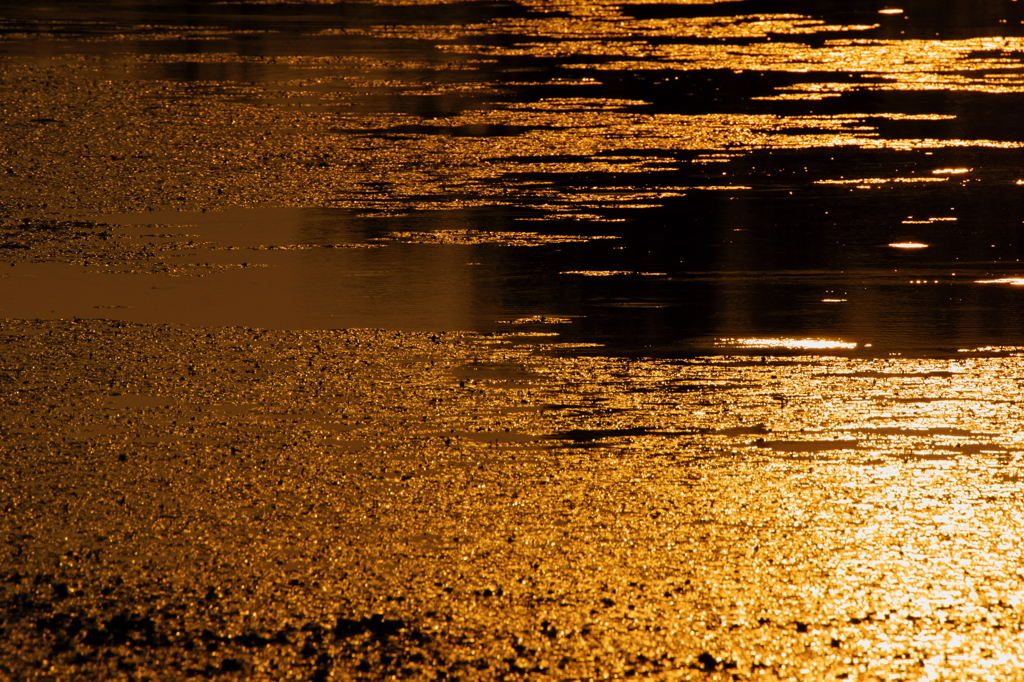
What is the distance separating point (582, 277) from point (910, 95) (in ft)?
19.9

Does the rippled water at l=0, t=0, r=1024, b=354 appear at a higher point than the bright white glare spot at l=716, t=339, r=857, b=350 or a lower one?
higher

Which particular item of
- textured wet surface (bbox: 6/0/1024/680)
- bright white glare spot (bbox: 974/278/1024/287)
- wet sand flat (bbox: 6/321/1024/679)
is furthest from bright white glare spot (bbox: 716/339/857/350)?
bright white glare spot (bbox: 974/278/1024/287)

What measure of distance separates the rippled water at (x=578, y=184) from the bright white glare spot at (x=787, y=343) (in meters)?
0.04

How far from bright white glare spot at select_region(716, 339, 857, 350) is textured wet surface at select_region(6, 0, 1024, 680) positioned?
2 centimetres

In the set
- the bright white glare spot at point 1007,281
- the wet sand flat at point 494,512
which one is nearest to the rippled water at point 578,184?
the bright white glare spot at point 1007,281

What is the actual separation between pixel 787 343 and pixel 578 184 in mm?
2881

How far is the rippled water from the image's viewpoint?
5844 mm

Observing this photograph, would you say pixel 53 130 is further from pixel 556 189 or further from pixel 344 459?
pixel 344 459

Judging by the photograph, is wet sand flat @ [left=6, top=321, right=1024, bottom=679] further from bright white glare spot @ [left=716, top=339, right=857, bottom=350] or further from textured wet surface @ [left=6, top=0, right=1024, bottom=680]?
bright white glare spot @ [left=716, top=339, right=857, bottom=350]

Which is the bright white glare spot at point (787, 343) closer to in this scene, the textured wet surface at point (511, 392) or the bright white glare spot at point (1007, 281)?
the textured wet surface at point (511, 392)

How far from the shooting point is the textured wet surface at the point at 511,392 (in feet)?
11.0

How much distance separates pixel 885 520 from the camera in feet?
12.7

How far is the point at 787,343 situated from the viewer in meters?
5.36

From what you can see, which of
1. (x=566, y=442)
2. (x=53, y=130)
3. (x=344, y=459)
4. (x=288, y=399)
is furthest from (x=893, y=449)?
(x=53, y=130)
